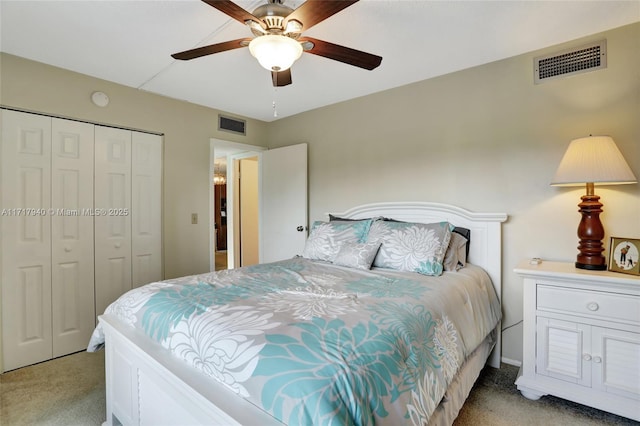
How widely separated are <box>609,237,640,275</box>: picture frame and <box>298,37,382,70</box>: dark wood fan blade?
1.79m

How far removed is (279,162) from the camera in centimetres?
396

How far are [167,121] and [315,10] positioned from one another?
242 centimetres

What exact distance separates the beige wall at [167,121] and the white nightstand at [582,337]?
3083mm

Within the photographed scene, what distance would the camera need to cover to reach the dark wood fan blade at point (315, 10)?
1340 millimetres

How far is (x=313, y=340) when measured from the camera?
1078 mm

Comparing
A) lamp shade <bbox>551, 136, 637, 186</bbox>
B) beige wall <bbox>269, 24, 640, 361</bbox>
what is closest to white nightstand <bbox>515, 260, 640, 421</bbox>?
beige wall <bbox>269, 24, 640, 361</bbox>

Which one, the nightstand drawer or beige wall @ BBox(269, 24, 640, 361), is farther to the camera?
beige wall @ BBox(269, 24, 640, 361)

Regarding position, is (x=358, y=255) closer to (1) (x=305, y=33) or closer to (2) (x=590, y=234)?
(2) (x=590, y=234)

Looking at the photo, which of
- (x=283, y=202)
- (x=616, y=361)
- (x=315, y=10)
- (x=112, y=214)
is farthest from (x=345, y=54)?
(x=112, y=214)

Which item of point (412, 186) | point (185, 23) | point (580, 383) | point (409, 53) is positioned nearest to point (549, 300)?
point (580, 383)

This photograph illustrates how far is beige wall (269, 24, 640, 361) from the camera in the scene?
206 centimetres

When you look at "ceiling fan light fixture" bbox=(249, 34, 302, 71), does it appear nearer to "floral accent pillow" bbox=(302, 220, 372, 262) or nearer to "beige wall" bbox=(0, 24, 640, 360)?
"floral accent pillow" bbox=(302, 220, 372, 262)

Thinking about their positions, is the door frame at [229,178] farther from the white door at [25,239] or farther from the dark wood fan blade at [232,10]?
the dark wood fan blade at [232,10]

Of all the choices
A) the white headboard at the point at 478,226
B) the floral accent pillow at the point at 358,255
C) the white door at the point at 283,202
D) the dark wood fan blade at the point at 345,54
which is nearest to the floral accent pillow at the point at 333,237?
the floral accent pillow at the point at 358,255
